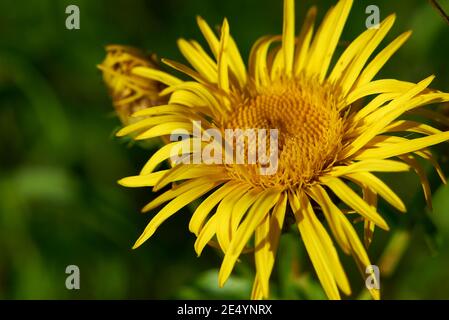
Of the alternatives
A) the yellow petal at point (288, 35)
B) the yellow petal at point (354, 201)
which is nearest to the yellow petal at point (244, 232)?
the yellow petal at point (354, 201)

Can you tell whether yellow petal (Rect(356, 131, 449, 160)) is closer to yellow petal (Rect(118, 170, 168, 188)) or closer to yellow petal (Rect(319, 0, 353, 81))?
yellow petal (Rect(319, 0, 353, 81))

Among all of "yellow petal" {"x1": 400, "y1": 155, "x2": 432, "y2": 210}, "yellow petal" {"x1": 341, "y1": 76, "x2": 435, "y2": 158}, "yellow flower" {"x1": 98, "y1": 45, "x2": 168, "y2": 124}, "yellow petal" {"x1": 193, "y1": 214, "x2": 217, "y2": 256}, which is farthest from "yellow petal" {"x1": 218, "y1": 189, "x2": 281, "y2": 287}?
"yellow flower" {"x1": 98, "y1": 45, "x2": 168, "y2": 124}

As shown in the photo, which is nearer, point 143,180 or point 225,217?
point 225,217

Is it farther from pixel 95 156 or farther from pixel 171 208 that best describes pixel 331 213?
pixel 95 156

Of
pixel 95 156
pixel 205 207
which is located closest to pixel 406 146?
pixel 205 207

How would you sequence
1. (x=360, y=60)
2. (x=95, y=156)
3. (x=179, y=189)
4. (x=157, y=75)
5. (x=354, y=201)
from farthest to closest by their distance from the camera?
(x=95, y=156) → (x=157, y=75) → (x=360, y=60) → (x=179, y=189) → (x=354, y=201)

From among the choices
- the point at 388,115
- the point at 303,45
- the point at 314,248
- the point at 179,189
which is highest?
the point at 303,45

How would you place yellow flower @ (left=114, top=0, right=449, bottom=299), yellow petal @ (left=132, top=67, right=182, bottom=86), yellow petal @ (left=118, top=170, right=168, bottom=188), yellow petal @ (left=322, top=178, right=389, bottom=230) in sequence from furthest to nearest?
yellow petal @ (left=132, top=67, right=182, bottom=86), yellow petal @ (left=118, top=170, right=168, bottom=188), yellow flower @ (left=114, top=0, right=449, bottom=299), yellow petal @ (left=322, top=178, right=389, bottom=230)
